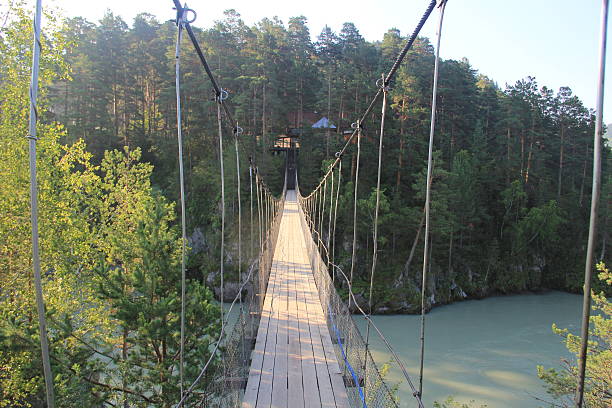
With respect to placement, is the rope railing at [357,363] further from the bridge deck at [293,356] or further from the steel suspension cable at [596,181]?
the steel suspension cable at [596,181]

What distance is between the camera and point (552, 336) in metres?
11.3

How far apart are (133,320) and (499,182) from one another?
1619 centimetres

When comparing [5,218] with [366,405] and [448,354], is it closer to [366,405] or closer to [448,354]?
[366,405]

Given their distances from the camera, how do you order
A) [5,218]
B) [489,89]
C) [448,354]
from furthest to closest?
[489,89] → [448,354] → [5,218]

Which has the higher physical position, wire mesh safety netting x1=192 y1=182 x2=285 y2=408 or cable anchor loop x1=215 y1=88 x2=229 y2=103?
cable anchor loop x1=215 y1=88 x2=229 y2=103

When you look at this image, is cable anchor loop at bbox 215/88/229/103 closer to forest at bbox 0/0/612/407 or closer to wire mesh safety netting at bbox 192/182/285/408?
wire mesh safety netting at bbox 192/182/285/408

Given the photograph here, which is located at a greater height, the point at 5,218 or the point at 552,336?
the point at 5,218

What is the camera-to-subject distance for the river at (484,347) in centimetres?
803

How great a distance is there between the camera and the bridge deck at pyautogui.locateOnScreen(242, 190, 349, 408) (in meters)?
2.14

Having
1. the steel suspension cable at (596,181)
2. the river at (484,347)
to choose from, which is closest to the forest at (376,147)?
the river at (484,347)

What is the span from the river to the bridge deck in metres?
5.01

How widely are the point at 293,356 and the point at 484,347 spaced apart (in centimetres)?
935

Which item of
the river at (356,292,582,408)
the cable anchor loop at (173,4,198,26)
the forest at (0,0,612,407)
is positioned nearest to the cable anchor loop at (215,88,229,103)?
the cable anchor loop at (173,4,198,26)

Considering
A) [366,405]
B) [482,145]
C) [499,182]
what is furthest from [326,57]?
[366,405]
